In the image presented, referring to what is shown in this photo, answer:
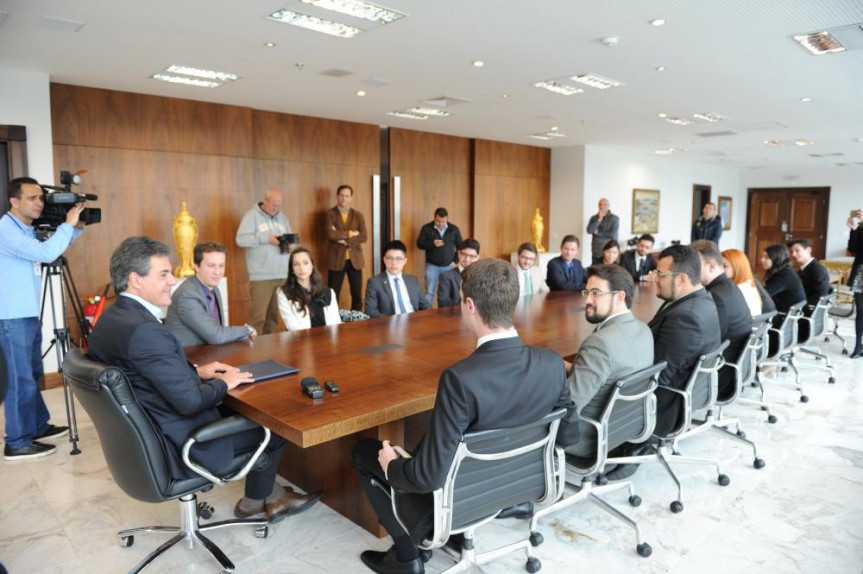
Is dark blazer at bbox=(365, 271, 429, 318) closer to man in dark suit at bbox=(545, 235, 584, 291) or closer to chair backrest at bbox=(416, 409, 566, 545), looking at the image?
man in dark suit at bbox=(545, 235, 584, 291)

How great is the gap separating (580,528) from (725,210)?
50.5 ft

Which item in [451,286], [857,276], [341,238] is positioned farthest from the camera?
[341,238]

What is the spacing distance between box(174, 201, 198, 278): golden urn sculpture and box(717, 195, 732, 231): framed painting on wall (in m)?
13.9

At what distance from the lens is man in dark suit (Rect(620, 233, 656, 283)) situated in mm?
6965

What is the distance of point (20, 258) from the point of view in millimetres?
3535

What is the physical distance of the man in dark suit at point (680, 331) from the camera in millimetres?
2973

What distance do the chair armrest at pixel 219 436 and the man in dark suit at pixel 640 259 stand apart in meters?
5.60

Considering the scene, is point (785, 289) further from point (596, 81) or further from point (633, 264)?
point (596, 81)

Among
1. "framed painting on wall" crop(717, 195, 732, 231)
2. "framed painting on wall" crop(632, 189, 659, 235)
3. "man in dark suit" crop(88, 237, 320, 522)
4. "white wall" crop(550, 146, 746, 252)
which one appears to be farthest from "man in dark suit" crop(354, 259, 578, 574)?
"framed painting on wall" crop(717, 195, 732, 231)

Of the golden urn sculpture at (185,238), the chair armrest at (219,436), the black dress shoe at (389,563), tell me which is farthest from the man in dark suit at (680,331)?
the golden urn sculpture at (185,238)

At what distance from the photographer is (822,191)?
1566 centimetres

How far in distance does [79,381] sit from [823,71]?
6166 mm

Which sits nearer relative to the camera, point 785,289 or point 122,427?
point 122,427

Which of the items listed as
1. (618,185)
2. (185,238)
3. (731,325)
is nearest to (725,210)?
(618,185)
